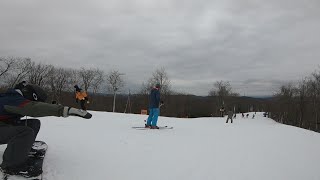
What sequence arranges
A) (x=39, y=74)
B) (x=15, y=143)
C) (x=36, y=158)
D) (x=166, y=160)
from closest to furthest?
1. (x=15, y=143)
2. (x=36, y=158)
3. (x=166, y=160)
4. (x=39, y=74)

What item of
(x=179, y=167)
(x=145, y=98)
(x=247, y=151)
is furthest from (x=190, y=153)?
(x=145, y=98)

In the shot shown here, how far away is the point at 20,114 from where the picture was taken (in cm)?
436

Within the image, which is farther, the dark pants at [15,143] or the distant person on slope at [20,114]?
the dark pants at [15,143]

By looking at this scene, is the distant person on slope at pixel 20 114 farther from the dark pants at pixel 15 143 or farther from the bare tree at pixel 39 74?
the bare tree at pixel 39 74

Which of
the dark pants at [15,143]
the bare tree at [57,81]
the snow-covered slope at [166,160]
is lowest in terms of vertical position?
the snow-covered slope at [166,160]

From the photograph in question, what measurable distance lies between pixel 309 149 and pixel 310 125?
217 ft

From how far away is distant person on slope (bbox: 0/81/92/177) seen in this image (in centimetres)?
418

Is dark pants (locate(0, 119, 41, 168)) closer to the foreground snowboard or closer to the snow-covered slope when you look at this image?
the foreground snowboard

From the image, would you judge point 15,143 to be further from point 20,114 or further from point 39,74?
point 39,74

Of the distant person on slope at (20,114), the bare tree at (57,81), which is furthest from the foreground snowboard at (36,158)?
the bare tree at (57,81)

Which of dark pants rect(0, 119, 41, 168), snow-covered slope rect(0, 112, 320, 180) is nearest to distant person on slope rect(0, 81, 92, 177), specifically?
dark pants rect(0, 119, 41, 168)

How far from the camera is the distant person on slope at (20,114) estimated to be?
4.18 meters

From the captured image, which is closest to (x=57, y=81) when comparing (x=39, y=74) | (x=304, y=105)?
(x=39, y=74)

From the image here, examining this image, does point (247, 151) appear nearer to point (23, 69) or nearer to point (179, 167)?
point (179, 167)
